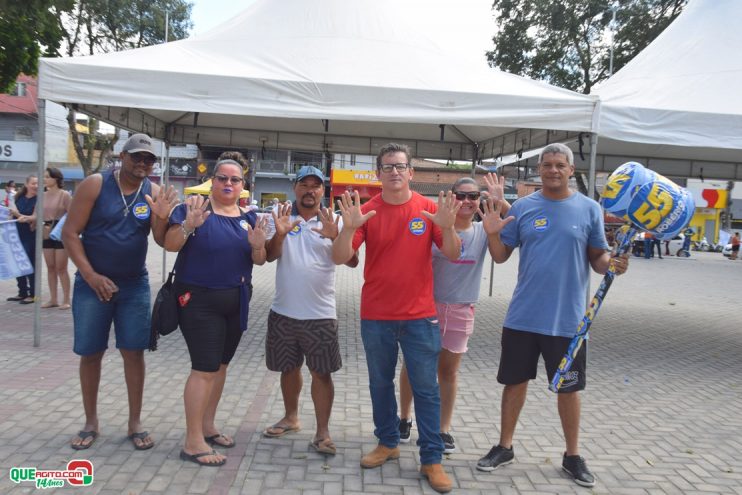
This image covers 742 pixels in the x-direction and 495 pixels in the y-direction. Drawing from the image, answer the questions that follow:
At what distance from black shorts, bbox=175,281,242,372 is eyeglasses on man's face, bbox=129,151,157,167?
0.76 metres

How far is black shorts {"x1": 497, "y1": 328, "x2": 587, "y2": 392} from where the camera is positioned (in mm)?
3125

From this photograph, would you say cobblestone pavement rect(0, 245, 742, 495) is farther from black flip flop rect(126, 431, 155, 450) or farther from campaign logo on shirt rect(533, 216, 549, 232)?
campaign logo on shirt rect(533, 216, 549, 232)

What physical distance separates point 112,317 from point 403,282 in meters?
1.80

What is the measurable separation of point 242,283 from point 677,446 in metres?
3.15

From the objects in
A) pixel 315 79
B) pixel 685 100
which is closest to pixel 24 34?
pixel 315 79

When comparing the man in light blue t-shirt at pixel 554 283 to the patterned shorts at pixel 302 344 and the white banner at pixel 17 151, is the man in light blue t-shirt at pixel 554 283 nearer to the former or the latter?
the patterned shorts at pixel 302 344

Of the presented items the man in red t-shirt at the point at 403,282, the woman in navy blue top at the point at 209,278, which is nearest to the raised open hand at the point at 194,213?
the woman in navy blue top at the point at 209,278

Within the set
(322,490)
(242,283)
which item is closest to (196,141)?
(242,283)

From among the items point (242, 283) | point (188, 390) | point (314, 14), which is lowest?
point (188, 390)

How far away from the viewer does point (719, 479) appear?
10.8 ft

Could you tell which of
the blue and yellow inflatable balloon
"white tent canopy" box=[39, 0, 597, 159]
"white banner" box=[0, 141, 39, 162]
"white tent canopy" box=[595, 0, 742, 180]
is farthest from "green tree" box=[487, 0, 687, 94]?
"white banner" box=[0, 141, 39, 162]

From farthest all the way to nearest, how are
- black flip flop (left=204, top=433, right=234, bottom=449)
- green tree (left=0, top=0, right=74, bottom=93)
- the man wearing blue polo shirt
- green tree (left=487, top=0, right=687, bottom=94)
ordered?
green tree (left=487, top=0, right=687, bottom=94) → green tree (left=0, top=0, right=74, bottom=93) → black flip flop (left=204, top=433, right=234, bottom=449) → the man wearing blue polo shirt

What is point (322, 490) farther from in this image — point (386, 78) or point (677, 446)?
point (386, 78)
